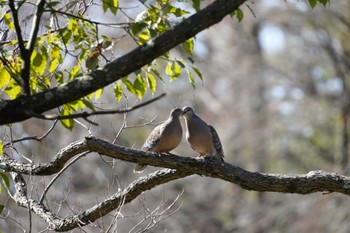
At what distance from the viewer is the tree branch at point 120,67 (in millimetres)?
3705

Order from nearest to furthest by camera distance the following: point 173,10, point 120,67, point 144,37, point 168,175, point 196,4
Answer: point 120,67 → point 196,4 → point 173,10 → point 144,37 → point 168,175

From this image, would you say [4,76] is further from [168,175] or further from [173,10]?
[168,175]

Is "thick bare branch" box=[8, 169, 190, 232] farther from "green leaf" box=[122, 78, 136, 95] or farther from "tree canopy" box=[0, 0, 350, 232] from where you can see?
"green leaf" box=[122, 78, 136, 95]

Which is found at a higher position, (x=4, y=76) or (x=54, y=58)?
(x=54, y=58)

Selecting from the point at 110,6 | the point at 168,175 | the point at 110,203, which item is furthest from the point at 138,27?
the point at 110,203

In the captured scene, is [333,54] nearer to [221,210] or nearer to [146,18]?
[221,210]

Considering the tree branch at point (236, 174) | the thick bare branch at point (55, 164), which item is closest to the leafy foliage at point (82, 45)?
the thick bare branch at point (55, 164)

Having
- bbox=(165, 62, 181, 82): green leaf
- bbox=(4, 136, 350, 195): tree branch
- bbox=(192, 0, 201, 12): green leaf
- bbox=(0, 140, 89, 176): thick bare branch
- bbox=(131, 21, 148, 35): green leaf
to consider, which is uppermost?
bbox=(165, 62, 181, 82): green leaf

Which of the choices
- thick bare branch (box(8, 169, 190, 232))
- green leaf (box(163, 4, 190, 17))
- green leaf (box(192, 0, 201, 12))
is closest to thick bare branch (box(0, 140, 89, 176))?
thick bare branch (box(8, 169, 190, 232))

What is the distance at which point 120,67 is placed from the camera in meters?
3.72

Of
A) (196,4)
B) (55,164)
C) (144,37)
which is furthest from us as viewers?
(55,164)

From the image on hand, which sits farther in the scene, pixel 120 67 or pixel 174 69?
pixel 174 69

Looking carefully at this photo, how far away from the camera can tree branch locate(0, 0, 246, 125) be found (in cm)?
371

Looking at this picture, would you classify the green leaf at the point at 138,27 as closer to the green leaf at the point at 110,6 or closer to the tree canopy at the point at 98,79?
the tree canopy at the point at 98,79
